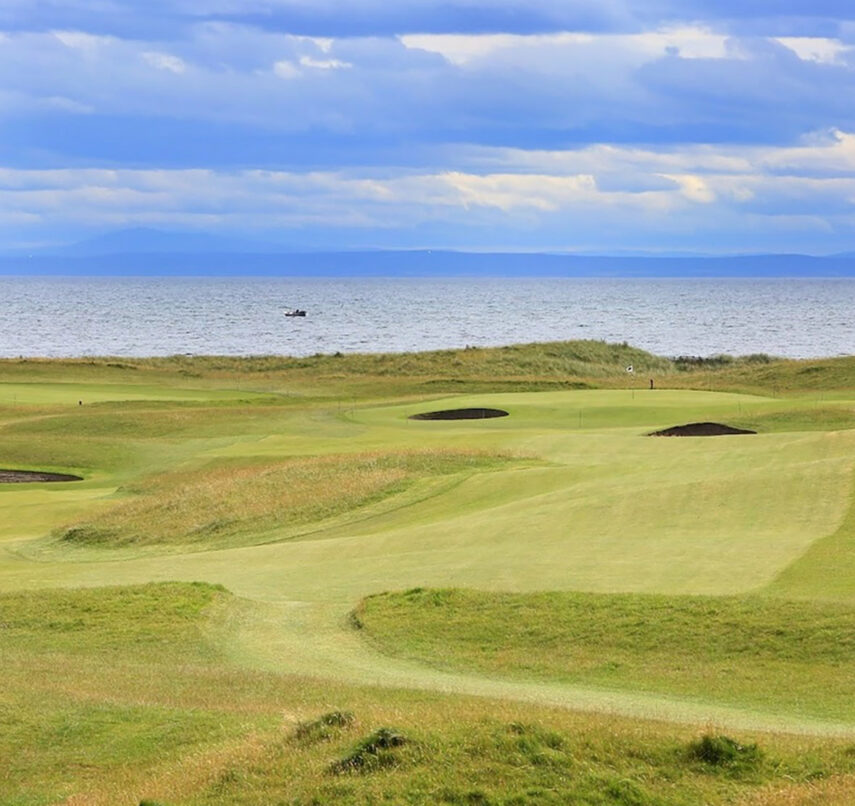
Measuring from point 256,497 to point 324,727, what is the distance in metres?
22.5

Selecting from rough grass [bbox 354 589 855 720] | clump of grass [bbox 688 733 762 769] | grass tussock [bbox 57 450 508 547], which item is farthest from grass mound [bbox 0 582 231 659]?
clump of grass [bbox 688 733 762 769]

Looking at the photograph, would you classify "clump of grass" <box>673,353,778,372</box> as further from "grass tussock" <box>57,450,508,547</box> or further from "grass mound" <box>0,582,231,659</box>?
"grass mound" <box>0,582,231,659</box>

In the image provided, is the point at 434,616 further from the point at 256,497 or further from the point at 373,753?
the point at 256,497

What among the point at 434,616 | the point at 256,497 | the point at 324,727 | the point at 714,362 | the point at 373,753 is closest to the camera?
the point at 373,753

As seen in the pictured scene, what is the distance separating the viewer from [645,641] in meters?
17.2

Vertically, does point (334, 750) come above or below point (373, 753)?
below

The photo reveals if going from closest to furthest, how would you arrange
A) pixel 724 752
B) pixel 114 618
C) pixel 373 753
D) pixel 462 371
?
pixel 724 752 < pixel 373 753 < pixel 114 618 < pixel 462 371

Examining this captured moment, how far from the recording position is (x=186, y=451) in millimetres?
44969

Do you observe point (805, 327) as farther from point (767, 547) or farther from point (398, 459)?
point (767, 547)

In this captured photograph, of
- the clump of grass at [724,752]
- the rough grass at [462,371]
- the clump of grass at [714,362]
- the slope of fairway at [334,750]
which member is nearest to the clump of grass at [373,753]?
the slope of fairway at [334,750]

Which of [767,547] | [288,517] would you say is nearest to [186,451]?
[288,517]

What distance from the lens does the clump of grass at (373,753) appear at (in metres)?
10.4

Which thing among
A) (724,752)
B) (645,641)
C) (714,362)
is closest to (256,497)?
(645,641)

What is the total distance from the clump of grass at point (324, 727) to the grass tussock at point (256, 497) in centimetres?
1876
